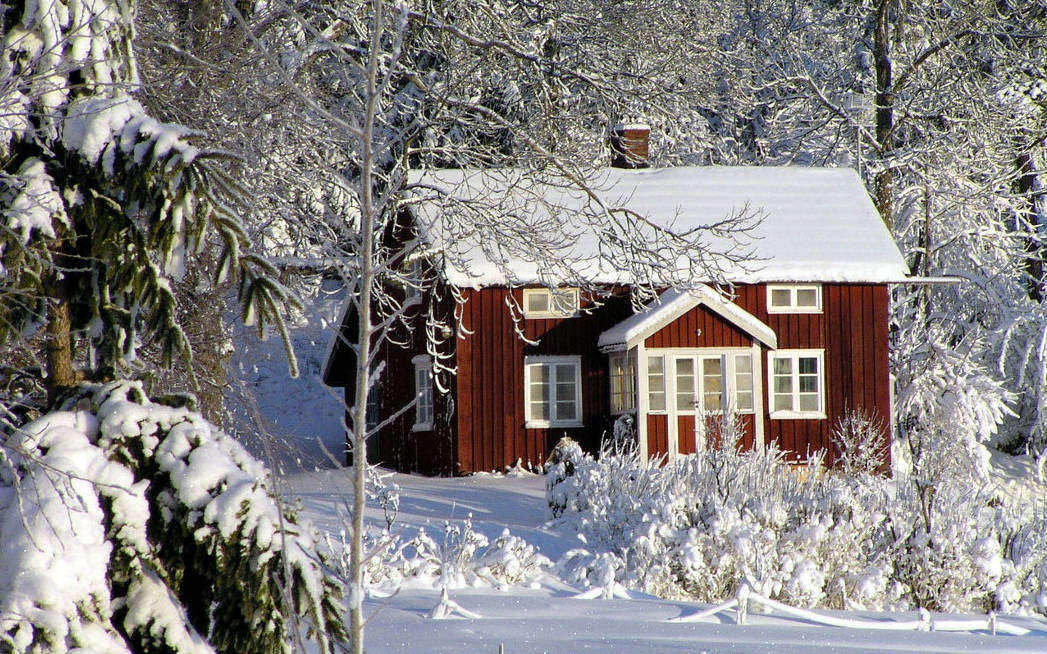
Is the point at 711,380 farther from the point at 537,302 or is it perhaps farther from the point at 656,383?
the point at 537,302

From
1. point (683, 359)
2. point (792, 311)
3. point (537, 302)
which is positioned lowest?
point (683, 359)

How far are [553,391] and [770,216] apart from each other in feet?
18.4

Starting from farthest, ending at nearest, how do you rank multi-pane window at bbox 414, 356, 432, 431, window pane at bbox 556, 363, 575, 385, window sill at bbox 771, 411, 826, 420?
multi-pane window at bbox 414, 356, 432, 431 < window pane at bbox 556, 363, 575, 385 < window sill at bbox 771, 411, 826, 420

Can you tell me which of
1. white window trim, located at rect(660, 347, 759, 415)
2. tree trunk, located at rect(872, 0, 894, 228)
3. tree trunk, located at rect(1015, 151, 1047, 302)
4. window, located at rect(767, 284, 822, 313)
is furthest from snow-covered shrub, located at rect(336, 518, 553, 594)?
tree trunk, located at rect(1015, 151, 1047, 302)

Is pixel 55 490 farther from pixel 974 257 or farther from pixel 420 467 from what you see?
pixel 974 257

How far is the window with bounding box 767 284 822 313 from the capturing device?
21.2 m

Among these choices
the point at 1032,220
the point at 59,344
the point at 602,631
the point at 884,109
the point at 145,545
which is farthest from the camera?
the point at 1032,220

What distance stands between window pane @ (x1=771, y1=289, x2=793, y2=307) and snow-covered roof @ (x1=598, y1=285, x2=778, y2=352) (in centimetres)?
105

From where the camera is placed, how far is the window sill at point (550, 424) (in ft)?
68.3

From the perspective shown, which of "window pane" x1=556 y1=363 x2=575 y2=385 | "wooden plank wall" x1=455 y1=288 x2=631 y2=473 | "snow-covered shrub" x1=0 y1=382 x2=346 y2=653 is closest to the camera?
"snow-covered shrub" x1=0 y1=382 x2=346 y2=653

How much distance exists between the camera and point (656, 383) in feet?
66.1

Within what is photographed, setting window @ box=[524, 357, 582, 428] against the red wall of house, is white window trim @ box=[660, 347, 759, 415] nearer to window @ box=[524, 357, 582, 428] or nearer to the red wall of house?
the red wall of house

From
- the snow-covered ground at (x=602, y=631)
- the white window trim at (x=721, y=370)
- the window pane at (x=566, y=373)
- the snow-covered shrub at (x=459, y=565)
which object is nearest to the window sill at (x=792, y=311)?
the white window trim at (x=721, y=370)

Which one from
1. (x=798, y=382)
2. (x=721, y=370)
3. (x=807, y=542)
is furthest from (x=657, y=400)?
(x=807, y=542)
